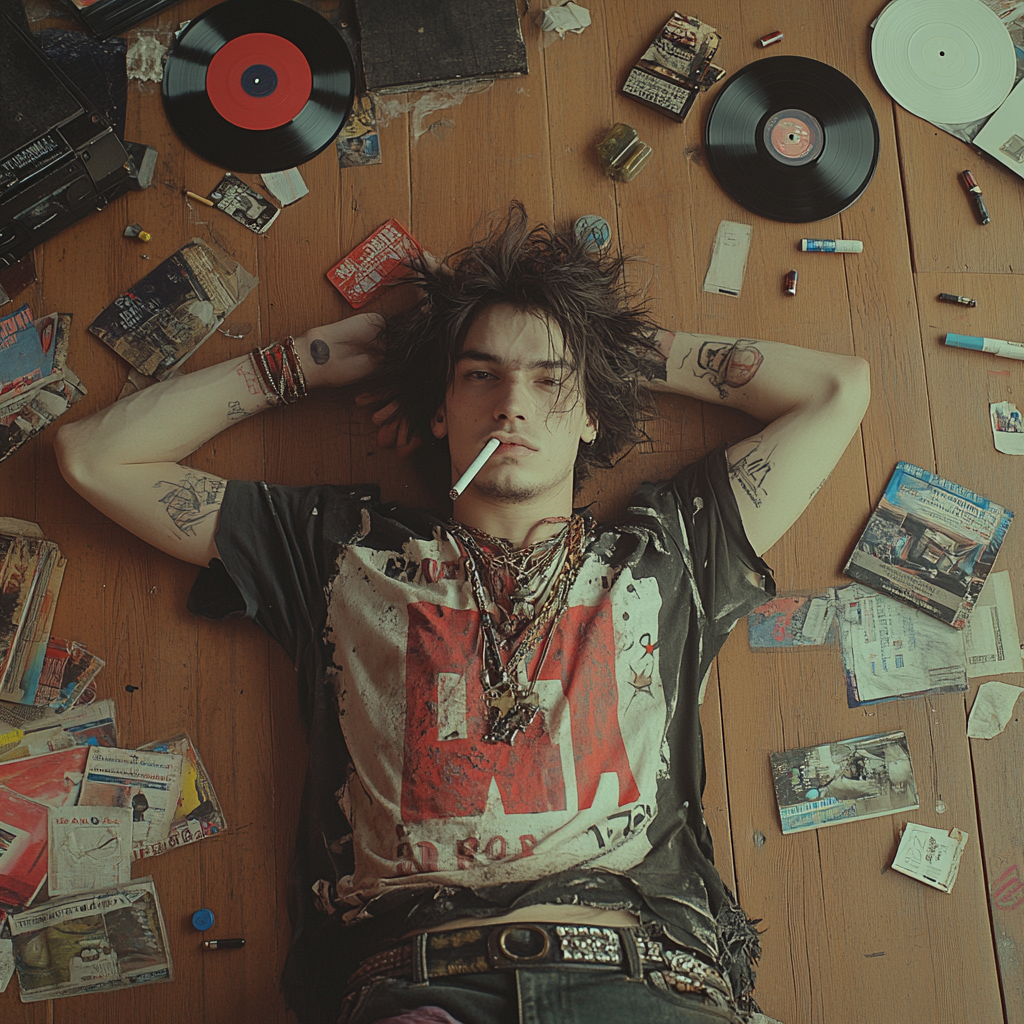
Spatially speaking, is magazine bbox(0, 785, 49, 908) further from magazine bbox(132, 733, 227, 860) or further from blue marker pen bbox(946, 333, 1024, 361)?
blue marker pen bbox(946, 333, 1024, 361)

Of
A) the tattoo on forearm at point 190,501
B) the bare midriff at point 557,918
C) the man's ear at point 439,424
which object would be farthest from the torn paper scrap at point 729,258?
the bare midriff at point 557,918

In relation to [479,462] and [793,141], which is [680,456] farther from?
[793,141]

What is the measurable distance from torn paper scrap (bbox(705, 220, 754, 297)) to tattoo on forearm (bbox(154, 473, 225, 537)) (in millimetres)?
1256

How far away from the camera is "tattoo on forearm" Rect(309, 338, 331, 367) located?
194cm

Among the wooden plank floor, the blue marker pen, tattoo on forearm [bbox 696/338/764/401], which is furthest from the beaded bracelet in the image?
the blue marker pen

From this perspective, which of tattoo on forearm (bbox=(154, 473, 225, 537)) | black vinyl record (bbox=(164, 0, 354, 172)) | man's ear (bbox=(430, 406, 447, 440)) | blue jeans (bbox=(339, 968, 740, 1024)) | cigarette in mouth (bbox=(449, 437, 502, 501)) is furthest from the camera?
black vinyl record (bbox=(164, 0, 354, 172))

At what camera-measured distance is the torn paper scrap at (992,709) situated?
1.96 meters

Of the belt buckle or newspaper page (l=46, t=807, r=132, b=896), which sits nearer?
the belt buckle

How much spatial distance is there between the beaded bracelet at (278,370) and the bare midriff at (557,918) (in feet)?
3.77

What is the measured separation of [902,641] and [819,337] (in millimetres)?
749

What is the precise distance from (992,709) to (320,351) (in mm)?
1742

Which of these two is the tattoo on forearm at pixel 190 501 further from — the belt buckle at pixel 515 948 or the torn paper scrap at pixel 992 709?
the torn paper scrap at pixel 992 709

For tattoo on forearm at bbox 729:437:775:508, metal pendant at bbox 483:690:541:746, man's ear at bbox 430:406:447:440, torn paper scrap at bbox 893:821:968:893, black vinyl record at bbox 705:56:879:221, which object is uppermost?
black vinyl record at bbox 705:56:879:221

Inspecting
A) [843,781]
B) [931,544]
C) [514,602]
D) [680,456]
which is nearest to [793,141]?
[680,456]
